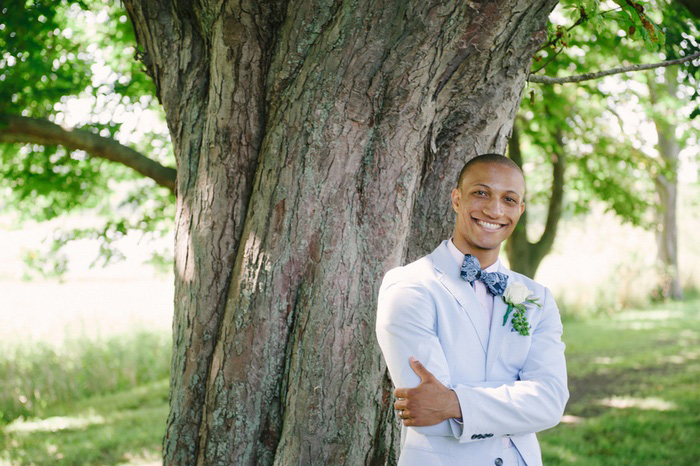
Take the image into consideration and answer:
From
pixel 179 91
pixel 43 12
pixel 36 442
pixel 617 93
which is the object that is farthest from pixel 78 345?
pixel 617 93

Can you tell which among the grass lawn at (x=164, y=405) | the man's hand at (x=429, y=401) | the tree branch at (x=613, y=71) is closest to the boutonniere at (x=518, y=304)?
the man's hand at (x=429, y=401)

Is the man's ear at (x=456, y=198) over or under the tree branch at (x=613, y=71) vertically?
under

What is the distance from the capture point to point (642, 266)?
66.9 feet

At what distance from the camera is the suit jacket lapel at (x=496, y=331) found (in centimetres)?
266

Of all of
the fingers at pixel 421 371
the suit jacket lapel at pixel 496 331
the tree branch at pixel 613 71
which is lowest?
the fingers at pixel 421 371

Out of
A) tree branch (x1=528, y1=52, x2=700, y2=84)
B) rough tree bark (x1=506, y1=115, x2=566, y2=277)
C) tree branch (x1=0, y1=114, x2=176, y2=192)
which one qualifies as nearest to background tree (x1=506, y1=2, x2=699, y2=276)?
rough tree bark (x1=506, y1=115, x2=566, y2=277)

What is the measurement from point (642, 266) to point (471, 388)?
1976cm

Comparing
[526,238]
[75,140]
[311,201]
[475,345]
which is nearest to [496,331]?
[475,345]

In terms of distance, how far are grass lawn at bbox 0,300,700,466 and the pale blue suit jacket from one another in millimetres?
4345

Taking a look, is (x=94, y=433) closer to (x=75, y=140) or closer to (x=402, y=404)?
(x=75, y=140)

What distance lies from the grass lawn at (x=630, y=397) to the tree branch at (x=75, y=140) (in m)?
4.80

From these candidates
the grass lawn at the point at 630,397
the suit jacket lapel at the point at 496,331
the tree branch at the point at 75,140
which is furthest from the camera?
the grass lawn at the point at 630,397

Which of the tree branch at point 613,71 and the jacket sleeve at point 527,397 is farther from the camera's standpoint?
the tree branch at point 613,71

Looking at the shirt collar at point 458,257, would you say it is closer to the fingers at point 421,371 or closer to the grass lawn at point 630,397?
the fingers at point 421,371
